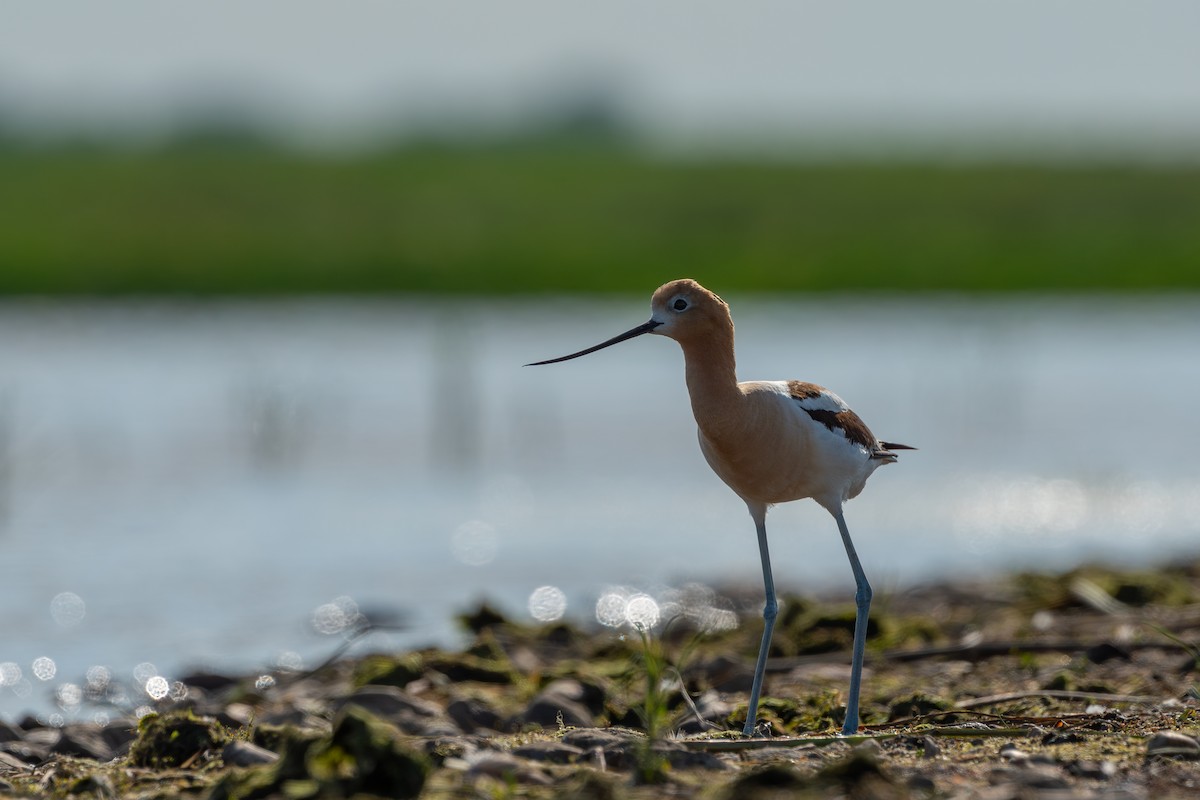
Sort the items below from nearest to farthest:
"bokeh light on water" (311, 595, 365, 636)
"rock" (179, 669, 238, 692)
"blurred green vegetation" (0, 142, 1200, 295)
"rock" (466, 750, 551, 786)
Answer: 1. "rock" (466, 750, 551, 786)
2. "rock" (179, 669, 238, 692)
3. "bokeh light on water" (311, 595, 365, 636)
4. "blurred green vegetation" (0, 142, 1200, 295)

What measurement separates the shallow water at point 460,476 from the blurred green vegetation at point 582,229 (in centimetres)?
581

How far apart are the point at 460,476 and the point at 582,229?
2095cm

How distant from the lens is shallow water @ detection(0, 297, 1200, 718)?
9.58m

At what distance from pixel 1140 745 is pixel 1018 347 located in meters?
17.1

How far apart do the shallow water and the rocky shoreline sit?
4.00 feet

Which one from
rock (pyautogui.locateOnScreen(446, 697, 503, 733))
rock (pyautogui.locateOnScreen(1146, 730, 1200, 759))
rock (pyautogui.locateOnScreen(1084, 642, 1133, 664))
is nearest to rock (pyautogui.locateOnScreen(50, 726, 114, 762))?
rock (pyautogui.locateOnScreen(446, 697, 503, 733))

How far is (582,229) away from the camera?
34031mm

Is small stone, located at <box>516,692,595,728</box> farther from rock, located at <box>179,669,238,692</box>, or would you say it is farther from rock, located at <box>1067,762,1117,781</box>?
rock, located at <box>1067,762,1117,781</box>

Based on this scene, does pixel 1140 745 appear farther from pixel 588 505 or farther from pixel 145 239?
pixel 145 239

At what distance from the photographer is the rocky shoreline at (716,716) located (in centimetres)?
434

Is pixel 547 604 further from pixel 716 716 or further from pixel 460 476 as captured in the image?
pixel 460 476

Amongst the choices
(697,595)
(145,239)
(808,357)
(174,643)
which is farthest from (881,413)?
(145,239)

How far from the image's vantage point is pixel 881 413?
52.4ft

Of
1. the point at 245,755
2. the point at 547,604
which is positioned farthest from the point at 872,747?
the point at 547,604
